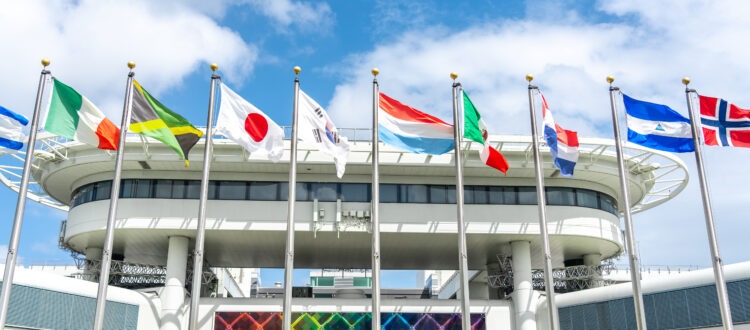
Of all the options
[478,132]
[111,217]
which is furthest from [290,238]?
[478,132]

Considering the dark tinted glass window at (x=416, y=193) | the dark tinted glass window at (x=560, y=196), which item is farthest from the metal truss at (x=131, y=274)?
the dark tinted glass window at (x=560, y=196)

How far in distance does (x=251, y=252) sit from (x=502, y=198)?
54.8ft

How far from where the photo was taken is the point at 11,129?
25.4 m

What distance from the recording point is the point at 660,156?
38875 millimetres

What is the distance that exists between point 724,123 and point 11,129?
27.2m

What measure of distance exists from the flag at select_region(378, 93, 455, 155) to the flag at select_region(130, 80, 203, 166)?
742cm

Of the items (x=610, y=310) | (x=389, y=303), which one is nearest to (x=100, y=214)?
(x=389, y=303)

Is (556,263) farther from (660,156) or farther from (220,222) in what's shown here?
(220,222)

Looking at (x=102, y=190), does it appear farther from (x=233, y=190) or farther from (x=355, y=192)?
(x=355, y=192)

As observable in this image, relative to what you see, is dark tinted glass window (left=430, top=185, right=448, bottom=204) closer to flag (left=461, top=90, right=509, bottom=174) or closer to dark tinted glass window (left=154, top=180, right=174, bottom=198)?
flag (left=461, top=90, right=509, bottom=174)

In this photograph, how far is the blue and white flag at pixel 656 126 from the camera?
27.9 meters

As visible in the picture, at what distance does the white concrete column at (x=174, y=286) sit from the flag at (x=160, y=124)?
14.8 meters

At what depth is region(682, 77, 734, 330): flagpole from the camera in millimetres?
25047

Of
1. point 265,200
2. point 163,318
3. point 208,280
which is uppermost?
point 265,200
